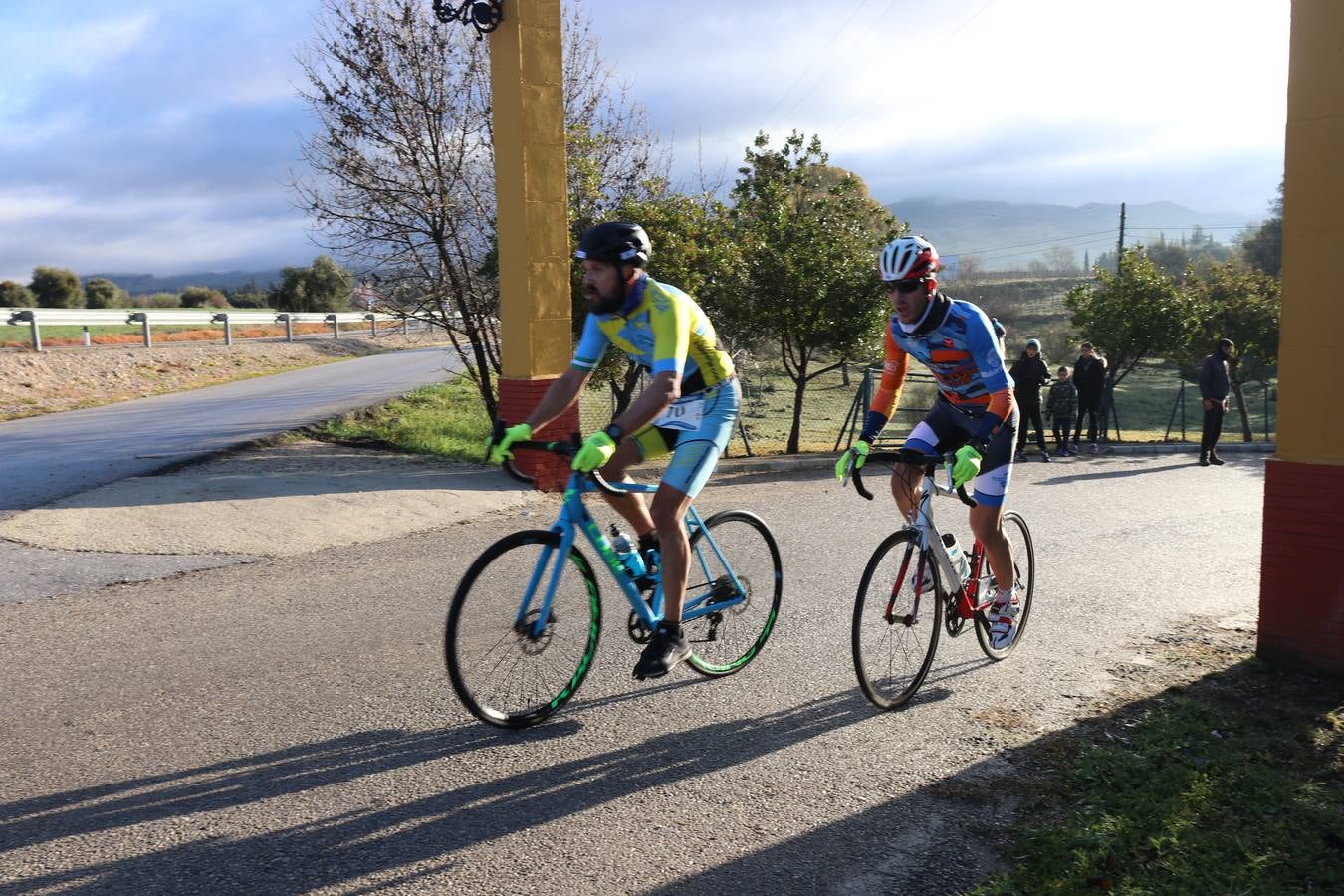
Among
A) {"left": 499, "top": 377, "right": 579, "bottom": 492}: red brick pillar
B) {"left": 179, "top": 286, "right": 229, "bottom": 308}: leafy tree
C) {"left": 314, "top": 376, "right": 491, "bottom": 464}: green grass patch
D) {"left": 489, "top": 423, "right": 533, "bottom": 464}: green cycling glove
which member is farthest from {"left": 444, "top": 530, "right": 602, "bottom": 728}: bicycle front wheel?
{"left": 179, "top": 286, "right": 229, "bottom": 308}: leafy tree

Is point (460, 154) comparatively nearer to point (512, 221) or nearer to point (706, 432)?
point (512, 221)

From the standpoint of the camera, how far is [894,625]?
4.72 m

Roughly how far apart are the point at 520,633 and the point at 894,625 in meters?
1.80

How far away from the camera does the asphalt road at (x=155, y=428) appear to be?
9578 millimetres

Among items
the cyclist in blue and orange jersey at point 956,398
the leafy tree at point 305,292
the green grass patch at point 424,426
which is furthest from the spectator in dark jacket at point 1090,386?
the leafy tree at point 305,292

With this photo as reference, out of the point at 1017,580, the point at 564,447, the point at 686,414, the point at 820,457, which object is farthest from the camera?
the point at 820,457

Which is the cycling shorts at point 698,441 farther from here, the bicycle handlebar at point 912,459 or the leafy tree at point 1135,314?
the leafy tree at point 1135,314

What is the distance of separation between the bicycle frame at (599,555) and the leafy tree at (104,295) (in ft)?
169

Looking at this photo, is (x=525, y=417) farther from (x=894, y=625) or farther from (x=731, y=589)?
(x=894, y=625)

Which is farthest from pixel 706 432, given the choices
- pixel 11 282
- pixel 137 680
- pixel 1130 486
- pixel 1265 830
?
pixel 11 282

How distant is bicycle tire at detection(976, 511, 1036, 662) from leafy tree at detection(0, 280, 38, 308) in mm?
46401

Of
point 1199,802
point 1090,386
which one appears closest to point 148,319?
point 1090,386

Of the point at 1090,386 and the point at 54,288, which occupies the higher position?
the point at 54,288

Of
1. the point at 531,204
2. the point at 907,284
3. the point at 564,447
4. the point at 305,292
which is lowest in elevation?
the point at 564,447
